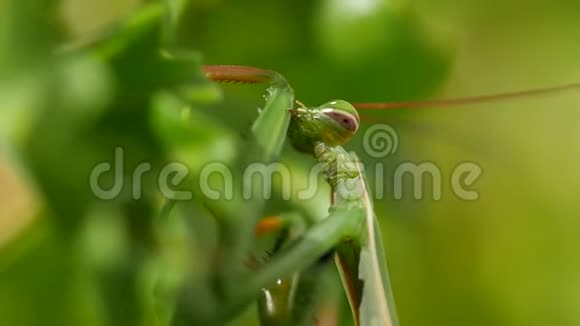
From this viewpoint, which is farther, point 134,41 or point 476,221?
point 476,221

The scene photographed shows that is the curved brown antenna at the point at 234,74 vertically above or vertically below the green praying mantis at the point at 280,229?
above

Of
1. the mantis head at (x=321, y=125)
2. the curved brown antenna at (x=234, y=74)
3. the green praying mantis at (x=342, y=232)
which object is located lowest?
the green praying mantis at (x=342, y=232)

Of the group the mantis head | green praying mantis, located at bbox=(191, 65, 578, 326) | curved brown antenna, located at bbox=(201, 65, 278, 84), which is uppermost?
curved brown antenna, located at bbox=(201, 65, 278, 84)

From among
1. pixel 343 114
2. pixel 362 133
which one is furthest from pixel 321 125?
pixel 362 133

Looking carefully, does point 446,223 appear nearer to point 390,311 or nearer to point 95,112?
point 390,311

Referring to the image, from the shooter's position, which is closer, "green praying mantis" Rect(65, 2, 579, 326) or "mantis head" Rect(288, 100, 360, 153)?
"green praying mantis" Rect(65, 2, 579, 326)

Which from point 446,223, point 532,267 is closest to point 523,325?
point 532,267
